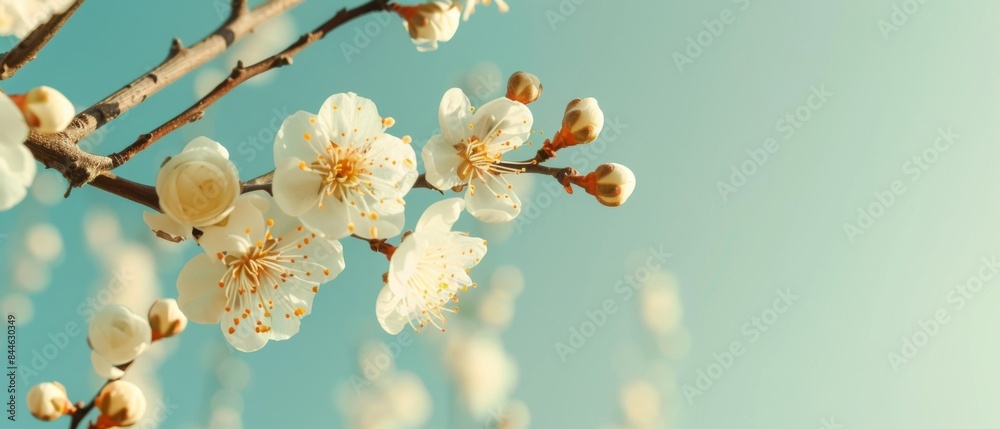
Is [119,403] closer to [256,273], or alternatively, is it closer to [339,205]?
[256,273]

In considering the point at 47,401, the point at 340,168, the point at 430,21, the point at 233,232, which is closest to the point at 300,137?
the point at 340,168

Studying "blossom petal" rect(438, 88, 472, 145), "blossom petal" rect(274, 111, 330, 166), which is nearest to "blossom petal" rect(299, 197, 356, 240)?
"blossom petal" rect(274, 111, 330, 166)

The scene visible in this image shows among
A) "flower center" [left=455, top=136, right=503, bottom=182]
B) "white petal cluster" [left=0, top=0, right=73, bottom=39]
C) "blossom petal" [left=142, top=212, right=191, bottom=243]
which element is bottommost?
"flower center" [left=455, top=136, right=503, bottom=182]

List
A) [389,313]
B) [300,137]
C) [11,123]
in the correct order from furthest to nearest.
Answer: [389,313], [300,137], [11,123]

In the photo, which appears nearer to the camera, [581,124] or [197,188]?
[197,188]

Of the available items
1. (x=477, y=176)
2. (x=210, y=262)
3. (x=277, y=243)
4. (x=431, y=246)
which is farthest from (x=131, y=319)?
(x=477, y=176)

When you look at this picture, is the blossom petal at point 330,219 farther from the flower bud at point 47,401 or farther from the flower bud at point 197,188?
the flower bud at point 47,401

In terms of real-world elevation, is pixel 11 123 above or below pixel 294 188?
above

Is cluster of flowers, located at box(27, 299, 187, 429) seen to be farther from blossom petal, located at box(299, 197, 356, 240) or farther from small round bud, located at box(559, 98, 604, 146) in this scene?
small round bud, located at box(559, 98, 604, 146)
